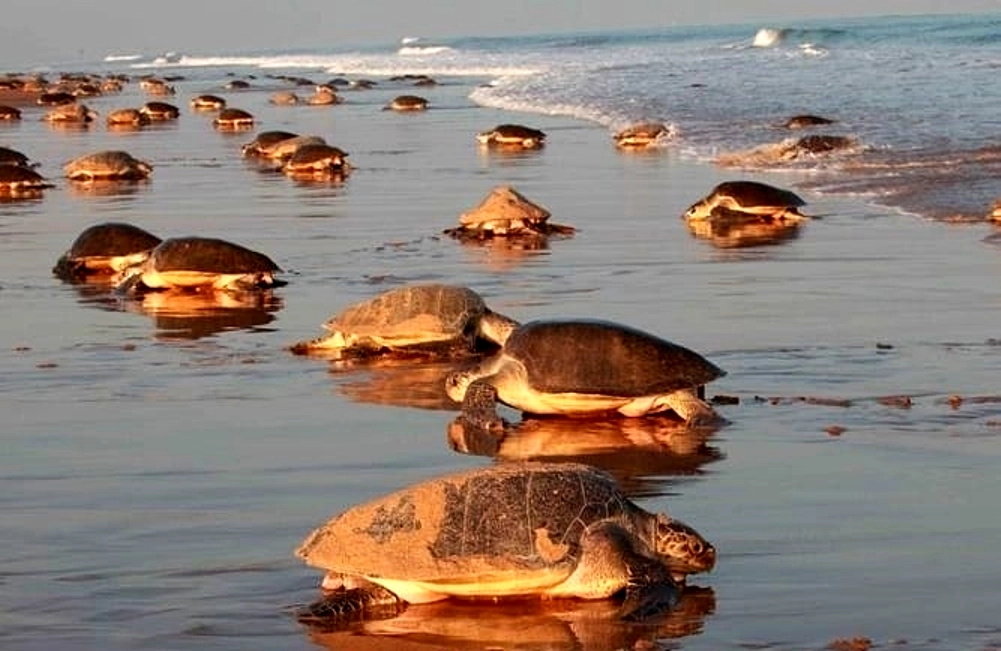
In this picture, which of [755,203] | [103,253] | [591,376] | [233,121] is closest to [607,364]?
[591,376]

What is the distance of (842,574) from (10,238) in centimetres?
1308

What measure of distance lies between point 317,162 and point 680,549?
18874 millimetres

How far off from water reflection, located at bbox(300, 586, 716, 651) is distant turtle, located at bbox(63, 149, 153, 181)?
62.0 feet

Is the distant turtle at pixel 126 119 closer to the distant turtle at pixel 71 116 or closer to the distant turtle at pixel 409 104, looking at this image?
the distant turtle at pixel 71 116

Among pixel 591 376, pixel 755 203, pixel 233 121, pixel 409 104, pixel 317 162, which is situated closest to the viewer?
pixel 591 376

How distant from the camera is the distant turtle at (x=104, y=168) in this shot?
24156 mm

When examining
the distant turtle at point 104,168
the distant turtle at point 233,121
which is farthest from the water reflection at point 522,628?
the distant turtle at point 233,121

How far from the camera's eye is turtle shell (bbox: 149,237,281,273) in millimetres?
13742

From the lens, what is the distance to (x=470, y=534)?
5.89 m

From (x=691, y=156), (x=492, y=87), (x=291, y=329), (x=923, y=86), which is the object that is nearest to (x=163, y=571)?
(x=291, y=329)

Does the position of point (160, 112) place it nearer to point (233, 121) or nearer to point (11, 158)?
point (233, 121)

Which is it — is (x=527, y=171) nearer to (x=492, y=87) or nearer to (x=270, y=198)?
(x=270, y=198)

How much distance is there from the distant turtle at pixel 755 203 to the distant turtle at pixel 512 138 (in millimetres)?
10330

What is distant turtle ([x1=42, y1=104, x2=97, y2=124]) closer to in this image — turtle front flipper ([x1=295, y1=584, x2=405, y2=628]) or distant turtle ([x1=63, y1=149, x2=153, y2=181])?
distant turtle ([x1=63, y1=149, x2=153, y2=181])
